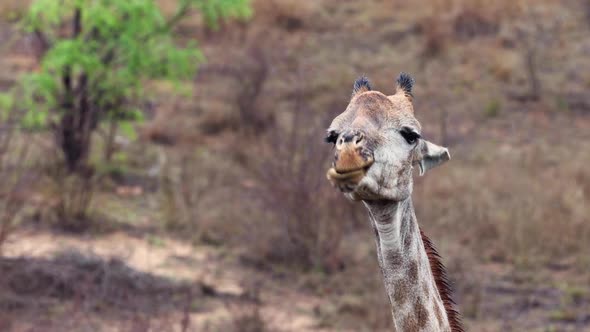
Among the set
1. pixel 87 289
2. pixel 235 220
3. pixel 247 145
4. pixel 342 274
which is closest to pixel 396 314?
pixel 87 289

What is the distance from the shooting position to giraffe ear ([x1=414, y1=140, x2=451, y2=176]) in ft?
11.7

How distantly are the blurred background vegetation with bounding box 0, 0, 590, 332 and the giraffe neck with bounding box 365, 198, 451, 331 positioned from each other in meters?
3.32

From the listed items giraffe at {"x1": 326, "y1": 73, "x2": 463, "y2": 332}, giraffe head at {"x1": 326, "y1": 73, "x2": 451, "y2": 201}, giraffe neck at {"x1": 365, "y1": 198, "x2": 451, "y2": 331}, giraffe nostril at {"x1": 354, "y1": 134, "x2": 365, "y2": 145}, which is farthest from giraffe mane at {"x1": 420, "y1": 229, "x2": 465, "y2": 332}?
giraffe nostril at {"x1": 354, "y1": 134, "x2": 365, "y2": 145}

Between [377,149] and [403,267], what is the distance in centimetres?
46

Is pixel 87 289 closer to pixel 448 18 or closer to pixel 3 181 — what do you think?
pixel 3 181

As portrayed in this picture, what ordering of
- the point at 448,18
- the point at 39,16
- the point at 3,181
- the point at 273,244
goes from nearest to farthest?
the point at 3,181 → the point at 273,244 → the point at 39,16 → the point at 448,18

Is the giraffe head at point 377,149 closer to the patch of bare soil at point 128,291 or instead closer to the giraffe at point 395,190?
the giraffe at point 395,190

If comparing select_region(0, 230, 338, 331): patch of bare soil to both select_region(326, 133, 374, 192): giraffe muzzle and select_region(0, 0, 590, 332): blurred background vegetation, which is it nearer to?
select_region(0, 0, 590, 332): blurred background vegetation

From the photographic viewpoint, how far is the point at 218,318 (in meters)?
9.11

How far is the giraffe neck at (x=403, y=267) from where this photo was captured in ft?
11.0

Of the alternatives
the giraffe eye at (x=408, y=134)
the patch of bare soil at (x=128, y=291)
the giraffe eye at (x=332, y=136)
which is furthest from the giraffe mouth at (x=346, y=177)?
the patch of bare soil at (x=128, y=291)

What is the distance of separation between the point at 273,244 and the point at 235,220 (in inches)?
38.4

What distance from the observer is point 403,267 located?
3426 millimetres

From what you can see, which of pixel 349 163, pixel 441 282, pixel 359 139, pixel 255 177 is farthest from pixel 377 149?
pixel 255 177
